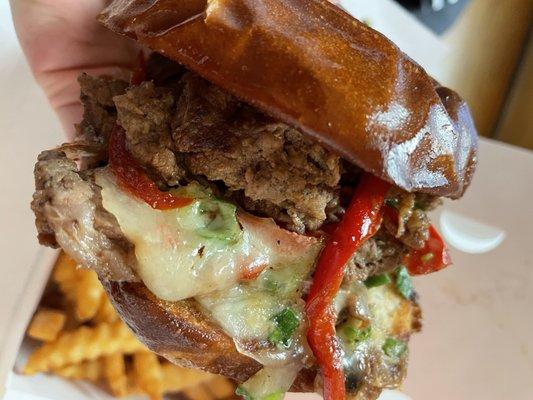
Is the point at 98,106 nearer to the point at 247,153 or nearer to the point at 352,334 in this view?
the point at 247,153

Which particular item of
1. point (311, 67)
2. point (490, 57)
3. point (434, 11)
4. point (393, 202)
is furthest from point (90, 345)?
point (490, 57)

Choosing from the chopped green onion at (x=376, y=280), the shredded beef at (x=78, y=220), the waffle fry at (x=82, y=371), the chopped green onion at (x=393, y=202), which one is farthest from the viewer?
the waffle fry at (x=82, y=371)

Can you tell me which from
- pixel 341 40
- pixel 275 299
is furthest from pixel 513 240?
pixel 341 40

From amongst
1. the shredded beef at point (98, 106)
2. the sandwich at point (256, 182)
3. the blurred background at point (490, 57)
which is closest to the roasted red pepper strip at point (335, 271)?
the sandwich at point (256, 182)

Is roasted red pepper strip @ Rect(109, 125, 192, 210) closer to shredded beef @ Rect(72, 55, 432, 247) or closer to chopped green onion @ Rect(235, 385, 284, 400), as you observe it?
shredded beef @ Rect(72, 55, 432, 247)

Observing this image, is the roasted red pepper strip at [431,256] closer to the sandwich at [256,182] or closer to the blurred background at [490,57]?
the sandwich at [256,182]

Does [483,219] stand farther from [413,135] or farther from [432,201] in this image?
[413,135]

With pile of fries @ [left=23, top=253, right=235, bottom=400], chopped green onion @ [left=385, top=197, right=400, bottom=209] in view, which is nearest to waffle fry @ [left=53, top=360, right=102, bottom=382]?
pile of fries @ [left=23, top=253, right=235, bottom=400]
